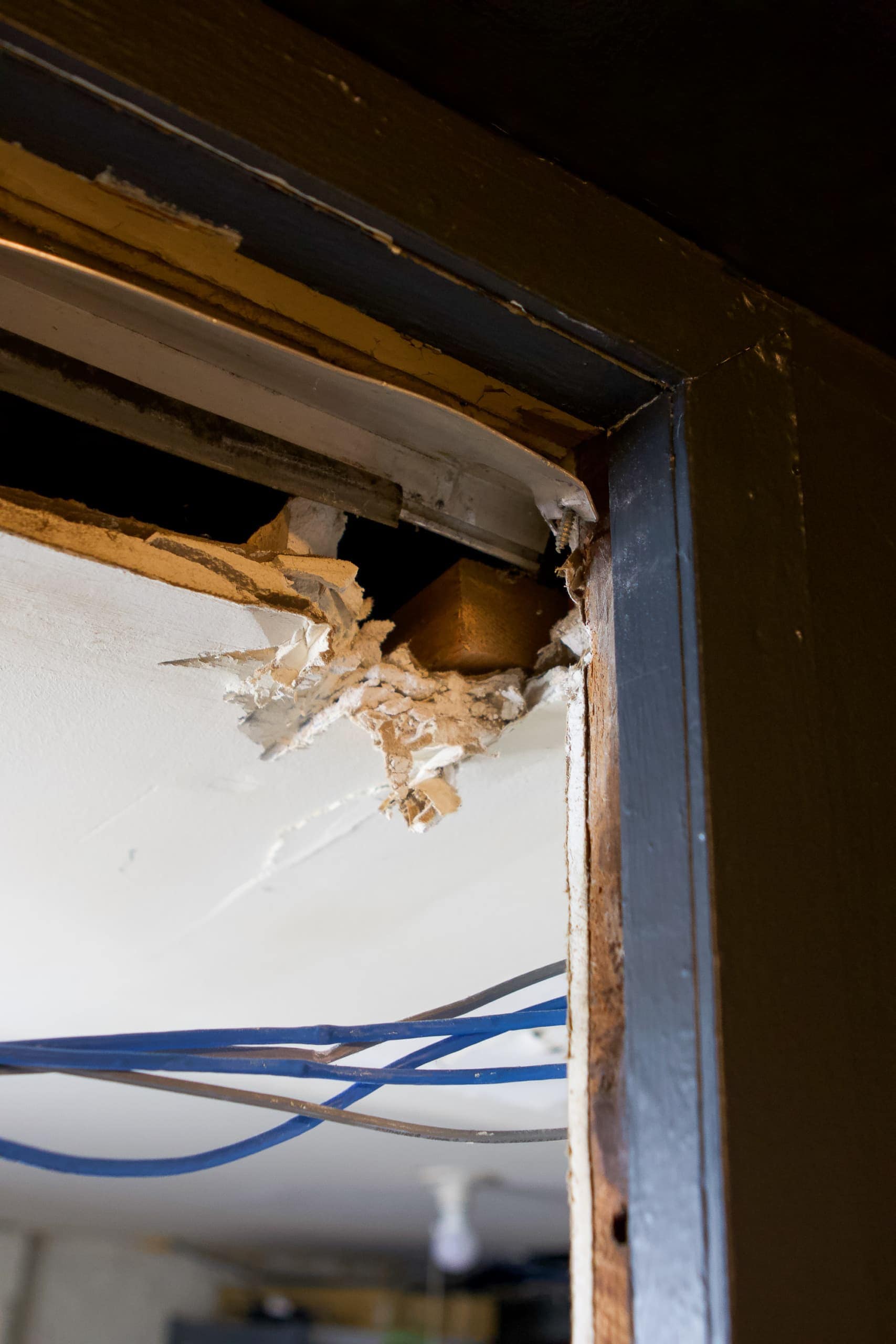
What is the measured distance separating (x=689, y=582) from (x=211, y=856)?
2.75ft

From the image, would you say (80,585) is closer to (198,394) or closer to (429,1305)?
(198,394)

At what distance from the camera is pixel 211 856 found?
1172mm

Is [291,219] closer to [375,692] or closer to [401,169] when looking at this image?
[401,169]

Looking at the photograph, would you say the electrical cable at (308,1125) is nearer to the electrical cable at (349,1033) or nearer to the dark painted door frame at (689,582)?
the electrical cable at (349,1033)

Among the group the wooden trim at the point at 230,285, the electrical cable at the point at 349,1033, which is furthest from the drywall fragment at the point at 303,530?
the electrical cable at the point at 349,1033

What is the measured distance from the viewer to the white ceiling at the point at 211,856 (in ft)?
2.57

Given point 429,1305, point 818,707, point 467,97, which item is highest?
point 467,97

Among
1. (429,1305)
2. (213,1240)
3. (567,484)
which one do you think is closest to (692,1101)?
(567,484)

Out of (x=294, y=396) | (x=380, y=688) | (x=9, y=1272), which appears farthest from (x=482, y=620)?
(x=9, y=1272)

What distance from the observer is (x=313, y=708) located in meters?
0.86

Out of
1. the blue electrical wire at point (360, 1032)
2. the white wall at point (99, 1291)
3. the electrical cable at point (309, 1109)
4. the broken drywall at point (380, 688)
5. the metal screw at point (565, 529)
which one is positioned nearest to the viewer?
the metal screw at point (565, 529)

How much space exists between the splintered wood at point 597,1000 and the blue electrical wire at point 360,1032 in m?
0.46

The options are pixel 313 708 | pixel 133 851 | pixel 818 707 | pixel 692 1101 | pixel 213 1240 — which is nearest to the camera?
pixel 692 1101

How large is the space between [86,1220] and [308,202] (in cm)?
479
